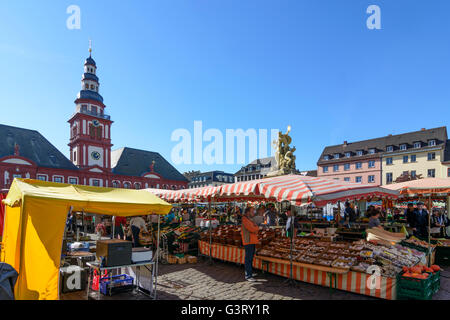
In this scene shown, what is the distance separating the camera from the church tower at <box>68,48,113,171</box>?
4253 cm

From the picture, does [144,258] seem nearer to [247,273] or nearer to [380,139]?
[247,273]

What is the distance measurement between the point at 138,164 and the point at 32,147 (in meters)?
17.8

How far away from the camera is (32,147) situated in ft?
126

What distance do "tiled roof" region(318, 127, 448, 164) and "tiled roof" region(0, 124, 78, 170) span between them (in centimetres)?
4611

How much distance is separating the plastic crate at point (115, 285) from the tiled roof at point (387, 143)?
159ft

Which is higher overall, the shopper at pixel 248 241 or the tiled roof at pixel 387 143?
the tiled roof at pixel 387 143

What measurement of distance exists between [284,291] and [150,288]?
9.76 ft

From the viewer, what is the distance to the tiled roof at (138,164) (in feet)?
163

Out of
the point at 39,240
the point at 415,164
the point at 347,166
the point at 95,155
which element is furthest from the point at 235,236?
the point at 347,166

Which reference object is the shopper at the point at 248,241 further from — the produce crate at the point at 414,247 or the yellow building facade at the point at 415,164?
the yellow building facade at the point at 415,164

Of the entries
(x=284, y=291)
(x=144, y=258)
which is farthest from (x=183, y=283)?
(x=284, y=291)

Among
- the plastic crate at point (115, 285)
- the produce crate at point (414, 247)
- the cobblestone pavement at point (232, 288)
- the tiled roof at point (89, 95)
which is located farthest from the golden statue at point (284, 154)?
the tiled roof at point (89, 95)

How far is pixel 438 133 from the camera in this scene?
1668 inches
